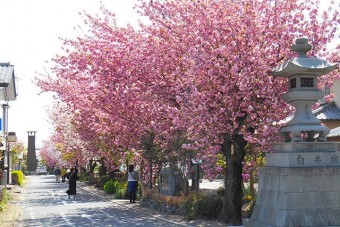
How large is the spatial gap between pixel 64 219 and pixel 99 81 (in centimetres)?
549

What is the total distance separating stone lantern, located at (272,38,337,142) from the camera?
11508mm

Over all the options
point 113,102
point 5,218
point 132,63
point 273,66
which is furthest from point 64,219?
point 273,66

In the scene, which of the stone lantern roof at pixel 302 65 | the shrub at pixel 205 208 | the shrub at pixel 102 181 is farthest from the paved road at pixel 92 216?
the shrub at pixel 102 181

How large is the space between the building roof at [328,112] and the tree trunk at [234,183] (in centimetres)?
1936

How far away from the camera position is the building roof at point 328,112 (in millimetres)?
32844

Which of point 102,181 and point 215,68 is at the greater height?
point 215,68

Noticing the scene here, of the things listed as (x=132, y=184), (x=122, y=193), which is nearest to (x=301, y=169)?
(x=132, y=184)

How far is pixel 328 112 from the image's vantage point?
1321 inches

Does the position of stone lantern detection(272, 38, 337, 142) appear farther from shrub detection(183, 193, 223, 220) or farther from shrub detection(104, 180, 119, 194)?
shrub detection(104, 180, 119, 194)

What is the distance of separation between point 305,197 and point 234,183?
3.99m

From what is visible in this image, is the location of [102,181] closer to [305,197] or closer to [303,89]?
[303,89]

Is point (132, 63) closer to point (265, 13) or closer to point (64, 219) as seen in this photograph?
point (265, 13)

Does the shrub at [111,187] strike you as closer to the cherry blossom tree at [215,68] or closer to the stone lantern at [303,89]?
the cherry blossom tree at [215,68]

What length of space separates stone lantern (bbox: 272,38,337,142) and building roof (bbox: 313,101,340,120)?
70.8 ft
